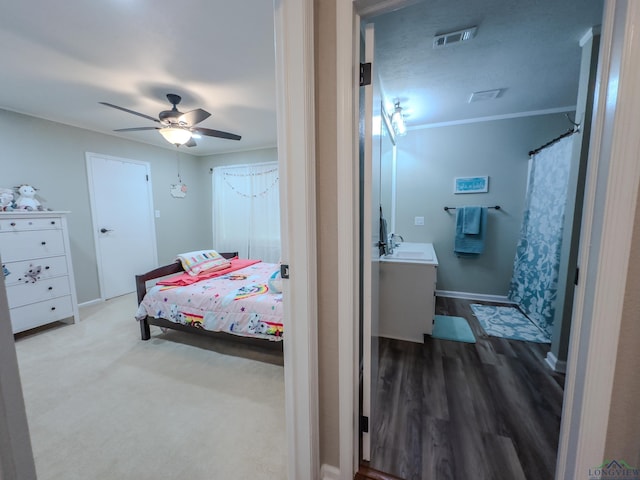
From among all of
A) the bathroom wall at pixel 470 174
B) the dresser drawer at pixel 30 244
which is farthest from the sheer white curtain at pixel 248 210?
the dresser drawer at pixel 30 244

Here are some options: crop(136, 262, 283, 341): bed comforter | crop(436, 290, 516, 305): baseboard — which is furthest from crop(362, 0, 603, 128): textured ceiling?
crop(436, 290, 516, 305): baseboard

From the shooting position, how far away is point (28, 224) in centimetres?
263

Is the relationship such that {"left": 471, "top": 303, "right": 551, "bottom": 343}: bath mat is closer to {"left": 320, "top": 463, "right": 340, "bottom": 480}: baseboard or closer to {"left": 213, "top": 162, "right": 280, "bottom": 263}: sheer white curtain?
{"left": 320, "top": 463, "right": 340, "bottom": 480}: baseboard

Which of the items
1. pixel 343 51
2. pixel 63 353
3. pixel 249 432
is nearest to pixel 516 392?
pixel 249 432

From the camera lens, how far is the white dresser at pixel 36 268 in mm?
2531

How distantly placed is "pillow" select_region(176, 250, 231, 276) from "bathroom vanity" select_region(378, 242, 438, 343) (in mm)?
1964

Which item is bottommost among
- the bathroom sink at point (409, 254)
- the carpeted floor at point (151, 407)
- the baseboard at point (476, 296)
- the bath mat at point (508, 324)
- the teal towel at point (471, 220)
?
the carpeted floor at point (151, 407)

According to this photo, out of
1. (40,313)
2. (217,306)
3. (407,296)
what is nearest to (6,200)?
(40,313)

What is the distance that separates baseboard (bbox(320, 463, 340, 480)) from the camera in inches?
46.8

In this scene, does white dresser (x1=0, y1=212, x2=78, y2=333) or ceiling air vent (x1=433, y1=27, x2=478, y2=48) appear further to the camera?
white dresser (x1=0, y1=212, x2=78, y2=333)

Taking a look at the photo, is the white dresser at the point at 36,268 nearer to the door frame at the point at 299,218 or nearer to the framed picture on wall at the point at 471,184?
the door frame at the point at 299,218

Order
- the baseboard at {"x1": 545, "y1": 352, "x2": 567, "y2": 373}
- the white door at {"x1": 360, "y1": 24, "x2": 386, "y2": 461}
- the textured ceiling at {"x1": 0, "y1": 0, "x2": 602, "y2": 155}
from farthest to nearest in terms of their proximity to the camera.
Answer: the baseboard at {"x1": 545, "y1": 352, "x2": 567, "y2": 373} < the textured ceiling at {"x1": 0, "y1": 0, "x2": 602, "y2": 155} < the white door at {"x1": 360, "y1": 24, "x2": 386, "y2": 461}

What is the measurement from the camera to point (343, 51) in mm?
985

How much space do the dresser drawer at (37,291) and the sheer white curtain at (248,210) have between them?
2.47 meters
